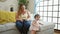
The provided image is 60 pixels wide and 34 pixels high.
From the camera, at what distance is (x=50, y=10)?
21.2 ft

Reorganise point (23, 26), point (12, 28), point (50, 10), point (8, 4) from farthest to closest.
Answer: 1. point (50, 10)
2. point (8, 4)
3. point (23, 26)
4. point (12, 28)

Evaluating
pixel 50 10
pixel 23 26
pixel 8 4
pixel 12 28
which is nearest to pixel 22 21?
pixel 23 26

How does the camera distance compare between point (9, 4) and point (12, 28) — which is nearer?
point (12, 28)

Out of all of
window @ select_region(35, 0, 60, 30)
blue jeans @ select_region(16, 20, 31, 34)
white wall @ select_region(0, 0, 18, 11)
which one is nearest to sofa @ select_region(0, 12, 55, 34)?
blue jeans @ select_region(16, 20, 31, 34)

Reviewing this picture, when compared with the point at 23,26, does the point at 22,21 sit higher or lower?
higher

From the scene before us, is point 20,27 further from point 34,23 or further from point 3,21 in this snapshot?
point 3,21

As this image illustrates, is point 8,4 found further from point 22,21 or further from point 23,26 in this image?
point 23,26

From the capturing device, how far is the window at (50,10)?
6.27 m

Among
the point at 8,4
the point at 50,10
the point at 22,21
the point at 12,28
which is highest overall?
the point at 8,4

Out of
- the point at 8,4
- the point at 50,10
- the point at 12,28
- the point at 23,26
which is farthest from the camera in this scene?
the point at 50,10

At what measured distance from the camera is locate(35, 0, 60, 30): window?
6.27 metres

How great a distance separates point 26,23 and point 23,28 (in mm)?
173

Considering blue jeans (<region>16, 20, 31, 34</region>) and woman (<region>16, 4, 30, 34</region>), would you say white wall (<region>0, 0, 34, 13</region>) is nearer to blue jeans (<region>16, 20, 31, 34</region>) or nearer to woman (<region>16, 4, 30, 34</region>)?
woman (<region>16, 4, 30, 34</region>)

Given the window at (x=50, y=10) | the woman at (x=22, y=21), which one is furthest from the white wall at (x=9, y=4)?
the woman at (x=22, y=21)
